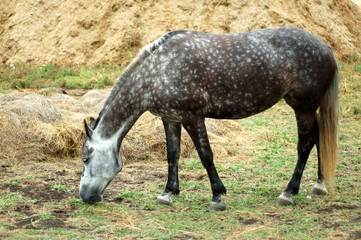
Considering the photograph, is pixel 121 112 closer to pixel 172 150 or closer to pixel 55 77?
pixel 172 150

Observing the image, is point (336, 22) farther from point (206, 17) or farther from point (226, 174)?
point (226, 174)

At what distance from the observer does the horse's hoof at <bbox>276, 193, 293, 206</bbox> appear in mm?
4543

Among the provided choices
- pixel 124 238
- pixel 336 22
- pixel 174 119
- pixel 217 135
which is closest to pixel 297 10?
pixel 336 22

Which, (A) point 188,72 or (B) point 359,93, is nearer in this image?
(A) point 188,72

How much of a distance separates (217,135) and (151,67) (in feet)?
12.3

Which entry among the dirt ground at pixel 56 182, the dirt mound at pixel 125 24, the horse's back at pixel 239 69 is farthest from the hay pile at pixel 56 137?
the dirt mound at pixel 125 24

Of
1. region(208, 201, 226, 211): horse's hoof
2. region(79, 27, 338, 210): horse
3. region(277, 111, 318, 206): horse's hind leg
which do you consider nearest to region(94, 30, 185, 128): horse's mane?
region(79, 27, 338, 210): horse

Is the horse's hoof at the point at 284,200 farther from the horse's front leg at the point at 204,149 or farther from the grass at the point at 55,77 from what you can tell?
the grass at the point at 55,77

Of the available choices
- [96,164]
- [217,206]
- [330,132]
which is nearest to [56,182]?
[96,164]

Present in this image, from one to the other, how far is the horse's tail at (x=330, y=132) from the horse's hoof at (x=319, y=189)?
2.5 inches

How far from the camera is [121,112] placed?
4.41 metres

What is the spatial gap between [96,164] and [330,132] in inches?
105

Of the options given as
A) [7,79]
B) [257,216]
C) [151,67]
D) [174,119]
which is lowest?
[7,79]

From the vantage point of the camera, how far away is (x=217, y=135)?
7824 millimetres
